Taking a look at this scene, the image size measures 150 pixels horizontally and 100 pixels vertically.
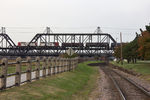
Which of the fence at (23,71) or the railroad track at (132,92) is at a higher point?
the fence at (23,71)

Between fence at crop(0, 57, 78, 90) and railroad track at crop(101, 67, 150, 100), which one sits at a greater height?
fence at crop(0, 57, 78, 90)

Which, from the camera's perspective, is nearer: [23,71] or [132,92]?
[23,71]

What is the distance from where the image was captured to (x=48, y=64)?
749 inches

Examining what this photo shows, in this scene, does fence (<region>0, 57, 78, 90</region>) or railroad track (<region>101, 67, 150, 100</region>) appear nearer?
fence (<region>0, 57, 78, 90</region>)

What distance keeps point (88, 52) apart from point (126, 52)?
53082 millimetres

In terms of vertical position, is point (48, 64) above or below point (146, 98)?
above

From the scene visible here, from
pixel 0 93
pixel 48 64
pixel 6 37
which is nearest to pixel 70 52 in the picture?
pixel 48 64

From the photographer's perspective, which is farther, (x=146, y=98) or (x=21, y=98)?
(x=146, y=98)

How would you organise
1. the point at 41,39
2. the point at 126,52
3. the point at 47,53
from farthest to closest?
1. the point at 41,39
2. the point at 47,53
3. the point at 126,52

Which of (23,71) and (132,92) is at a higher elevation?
(23,71)

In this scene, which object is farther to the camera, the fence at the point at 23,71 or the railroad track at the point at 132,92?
the railroad track at the point at 132,92

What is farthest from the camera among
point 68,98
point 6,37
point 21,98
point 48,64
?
point 6,37

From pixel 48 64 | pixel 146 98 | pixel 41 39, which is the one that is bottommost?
pixel 146 98

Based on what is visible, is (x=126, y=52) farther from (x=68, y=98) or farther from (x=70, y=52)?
(x=68, y=98)
